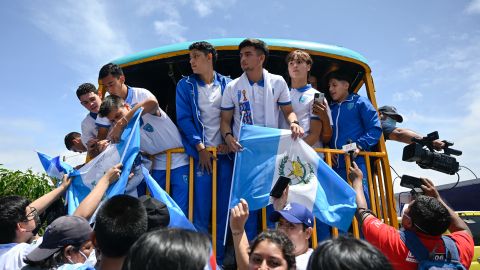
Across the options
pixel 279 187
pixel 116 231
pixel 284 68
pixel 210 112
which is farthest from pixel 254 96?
pixel 116 231

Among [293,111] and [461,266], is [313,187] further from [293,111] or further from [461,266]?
[461,266]

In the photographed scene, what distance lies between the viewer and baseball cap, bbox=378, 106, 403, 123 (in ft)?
16.0

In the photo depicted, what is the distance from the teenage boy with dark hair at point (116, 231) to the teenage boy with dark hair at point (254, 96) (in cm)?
193

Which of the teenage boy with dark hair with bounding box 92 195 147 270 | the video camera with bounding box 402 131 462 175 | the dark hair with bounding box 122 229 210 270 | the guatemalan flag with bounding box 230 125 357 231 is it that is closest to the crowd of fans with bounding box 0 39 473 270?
the teenage boy with dark hair with bounding box 92 195 147 270

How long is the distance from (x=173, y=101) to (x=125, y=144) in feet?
6.52

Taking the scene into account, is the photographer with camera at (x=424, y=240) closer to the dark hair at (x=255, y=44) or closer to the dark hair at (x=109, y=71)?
the dark hair at (x=255, y=44)

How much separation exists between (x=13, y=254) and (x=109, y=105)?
1.57 m

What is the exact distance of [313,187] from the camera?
3398mm

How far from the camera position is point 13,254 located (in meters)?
2.46

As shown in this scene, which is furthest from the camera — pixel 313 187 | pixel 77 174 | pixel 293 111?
pixel 293 111

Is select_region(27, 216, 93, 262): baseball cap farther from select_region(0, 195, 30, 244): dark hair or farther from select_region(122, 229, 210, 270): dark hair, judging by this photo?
select_region(122, 229, 210, 270): dark hair

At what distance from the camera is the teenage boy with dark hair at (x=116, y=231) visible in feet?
5.62

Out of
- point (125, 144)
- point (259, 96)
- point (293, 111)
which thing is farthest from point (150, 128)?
point (293, 111)

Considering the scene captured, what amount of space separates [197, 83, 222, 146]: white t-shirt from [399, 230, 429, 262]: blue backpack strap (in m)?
2.01
